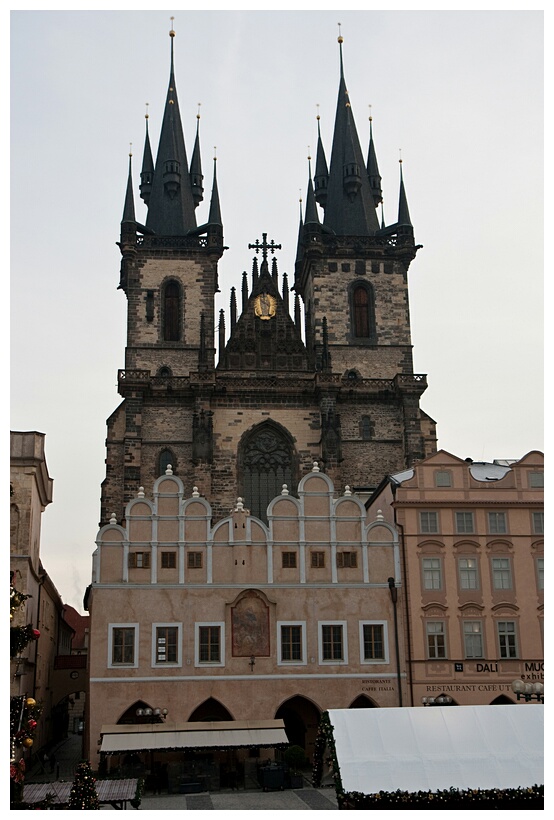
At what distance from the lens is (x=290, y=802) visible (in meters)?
25.3

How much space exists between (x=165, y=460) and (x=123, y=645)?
19267mm

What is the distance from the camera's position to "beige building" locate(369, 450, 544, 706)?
32.3 meters

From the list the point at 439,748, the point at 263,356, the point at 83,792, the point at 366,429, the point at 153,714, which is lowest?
the point at 83,792

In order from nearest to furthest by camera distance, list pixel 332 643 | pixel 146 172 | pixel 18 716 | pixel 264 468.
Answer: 1. pixel 18 716
2. pixel 332 643
3. pixel 264 468
4. pixel 146 172

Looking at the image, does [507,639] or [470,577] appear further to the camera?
[470,577]

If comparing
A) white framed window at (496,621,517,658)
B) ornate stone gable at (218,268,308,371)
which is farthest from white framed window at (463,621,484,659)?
ornate stone gable at (218,268,308,371)

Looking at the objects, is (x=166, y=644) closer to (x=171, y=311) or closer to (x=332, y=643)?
(x=332, y=643)

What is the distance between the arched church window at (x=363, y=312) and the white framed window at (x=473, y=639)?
25.1 meters

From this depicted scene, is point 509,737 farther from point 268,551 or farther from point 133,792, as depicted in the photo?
point 268,551

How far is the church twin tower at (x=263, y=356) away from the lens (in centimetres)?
5000

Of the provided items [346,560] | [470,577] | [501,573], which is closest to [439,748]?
[346,560]

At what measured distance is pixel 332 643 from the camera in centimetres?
3219

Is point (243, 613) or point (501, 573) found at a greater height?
point (501, 573)

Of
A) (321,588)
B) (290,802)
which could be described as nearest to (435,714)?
(290,802)
